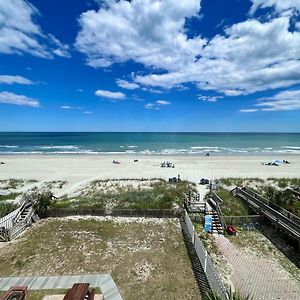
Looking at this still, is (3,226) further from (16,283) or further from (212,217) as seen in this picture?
(212,217)

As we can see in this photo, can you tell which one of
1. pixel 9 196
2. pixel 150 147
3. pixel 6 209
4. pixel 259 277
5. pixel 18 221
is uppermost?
pixel 150 147

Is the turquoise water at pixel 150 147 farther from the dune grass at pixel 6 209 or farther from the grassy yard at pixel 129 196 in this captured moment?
the dune grass at pixel 6 209

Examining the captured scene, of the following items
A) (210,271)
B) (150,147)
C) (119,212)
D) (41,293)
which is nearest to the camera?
(41,293)

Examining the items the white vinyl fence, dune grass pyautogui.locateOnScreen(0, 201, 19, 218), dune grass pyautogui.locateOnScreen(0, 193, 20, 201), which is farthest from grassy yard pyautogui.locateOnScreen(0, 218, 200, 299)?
dune grass pyautogui.locateOnScreen(0, 193, 20, 201)

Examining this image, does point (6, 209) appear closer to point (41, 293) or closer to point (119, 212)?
point (119, 212)

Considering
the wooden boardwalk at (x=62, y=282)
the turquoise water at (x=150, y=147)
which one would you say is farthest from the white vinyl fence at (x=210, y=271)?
the turquoise water at (x=150, y=147)

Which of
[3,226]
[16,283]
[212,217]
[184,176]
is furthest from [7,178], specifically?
[212,217]

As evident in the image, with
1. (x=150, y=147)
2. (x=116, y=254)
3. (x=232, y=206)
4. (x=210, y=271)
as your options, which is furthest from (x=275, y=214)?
(x=150, y=147)
